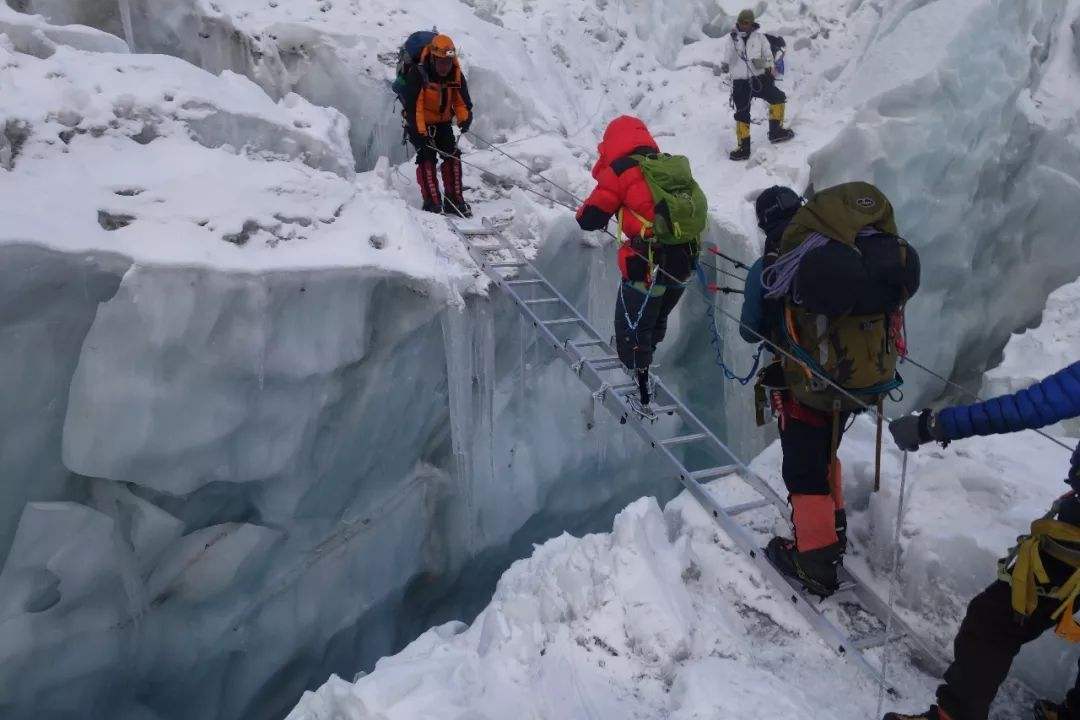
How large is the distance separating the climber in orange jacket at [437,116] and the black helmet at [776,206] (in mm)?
3142

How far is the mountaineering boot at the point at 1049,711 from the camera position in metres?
2.36

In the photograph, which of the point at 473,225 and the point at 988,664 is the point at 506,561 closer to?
the point at 473,225

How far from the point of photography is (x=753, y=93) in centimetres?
A: 782

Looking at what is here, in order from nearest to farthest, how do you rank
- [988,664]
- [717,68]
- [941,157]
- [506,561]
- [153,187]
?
[988,664]
[153,187]
[506,561]
[941,157]
[717,68]

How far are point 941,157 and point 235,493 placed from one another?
7437 millimetres

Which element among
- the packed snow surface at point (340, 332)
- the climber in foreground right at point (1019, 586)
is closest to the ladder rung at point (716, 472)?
the packed snow surface at point (340, 332)

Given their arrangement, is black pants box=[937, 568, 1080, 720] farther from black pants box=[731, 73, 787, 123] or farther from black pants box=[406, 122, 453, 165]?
black pants box=[731, 73, 787, 123]

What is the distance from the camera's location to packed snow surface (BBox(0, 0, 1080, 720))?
3611 millimetres

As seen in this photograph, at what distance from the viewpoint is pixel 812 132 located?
7.85m

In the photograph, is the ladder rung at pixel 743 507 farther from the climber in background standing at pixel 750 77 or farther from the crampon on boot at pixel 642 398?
the climber in background standing at pixel 750 77

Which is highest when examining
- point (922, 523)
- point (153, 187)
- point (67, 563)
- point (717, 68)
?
point (717, 68)

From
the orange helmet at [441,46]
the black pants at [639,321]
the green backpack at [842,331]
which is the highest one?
the orange helmet at [441,46]

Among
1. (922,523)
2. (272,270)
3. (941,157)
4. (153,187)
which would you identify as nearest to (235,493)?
(272,270)

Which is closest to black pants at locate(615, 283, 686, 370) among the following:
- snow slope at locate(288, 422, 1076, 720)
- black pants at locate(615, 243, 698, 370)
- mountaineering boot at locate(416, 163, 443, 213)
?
black pants at locate(615, 243, 698, 370)
